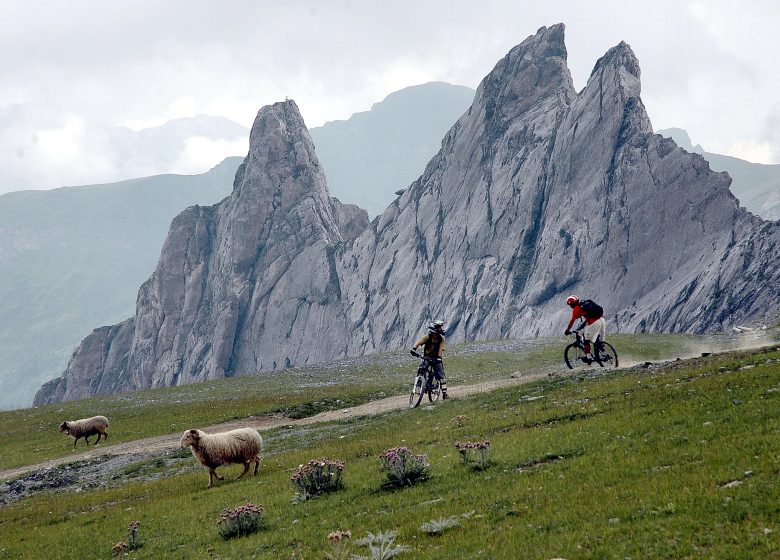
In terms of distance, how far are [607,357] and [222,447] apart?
19.4m

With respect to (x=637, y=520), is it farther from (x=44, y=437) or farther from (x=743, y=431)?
(x=44, y=437)

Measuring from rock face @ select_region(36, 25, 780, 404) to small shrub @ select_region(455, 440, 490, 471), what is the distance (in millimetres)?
71492

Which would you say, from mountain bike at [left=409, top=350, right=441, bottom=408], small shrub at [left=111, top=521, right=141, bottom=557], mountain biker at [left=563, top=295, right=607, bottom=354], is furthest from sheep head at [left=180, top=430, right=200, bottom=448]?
mountain biker at [left=563, top=295, right=607, bottom=354]

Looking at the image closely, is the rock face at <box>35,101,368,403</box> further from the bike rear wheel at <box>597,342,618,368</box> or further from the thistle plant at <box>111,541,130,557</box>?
the thistle plant at <box>111,541,130,557</box>

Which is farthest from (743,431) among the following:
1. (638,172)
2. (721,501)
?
(638,172)

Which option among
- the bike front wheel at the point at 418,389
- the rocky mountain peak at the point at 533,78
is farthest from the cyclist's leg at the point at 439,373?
the rocky mountain peak at the point at 533,78

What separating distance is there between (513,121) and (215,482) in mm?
133950

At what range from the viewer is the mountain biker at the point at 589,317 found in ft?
102

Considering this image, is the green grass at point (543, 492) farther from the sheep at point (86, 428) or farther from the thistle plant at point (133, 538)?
the sheep at point (86, 428)

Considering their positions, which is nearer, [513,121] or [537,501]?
[537,501]

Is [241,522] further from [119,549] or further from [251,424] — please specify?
[251,424]

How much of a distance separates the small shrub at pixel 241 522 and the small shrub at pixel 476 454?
5.47 meters

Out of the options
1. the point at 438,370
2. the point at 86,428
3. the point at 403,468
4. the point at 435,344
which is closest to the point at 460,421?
the point at 435,344

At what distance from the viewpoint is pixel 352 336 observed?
15912cm
